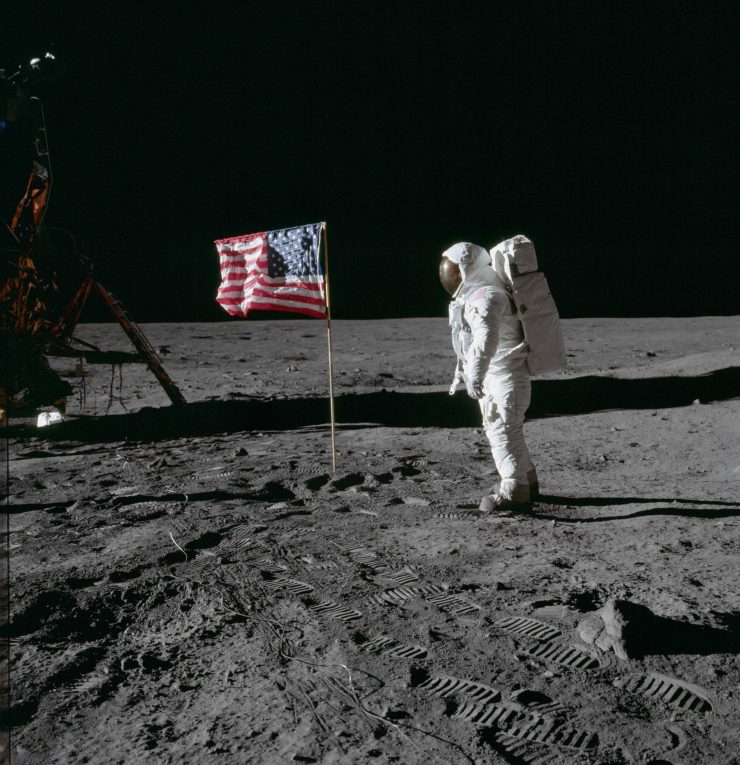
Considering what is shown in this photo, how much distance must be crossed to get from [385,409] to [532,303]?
268cm

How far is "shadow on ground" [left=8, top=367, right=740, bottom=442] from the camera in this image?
547cm

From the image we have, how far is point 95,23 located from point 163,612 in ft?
39.0

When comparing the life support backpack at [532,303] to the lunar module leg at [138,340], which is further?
the lunar module leg at [138,340]

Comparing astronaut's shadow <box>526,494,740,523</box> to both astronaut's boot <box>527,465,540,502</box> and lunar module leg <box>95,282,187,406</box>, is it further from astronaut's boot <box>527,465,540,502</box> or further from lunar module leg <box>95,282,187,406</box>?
lunar module leg <box>95,282,187,406</box>

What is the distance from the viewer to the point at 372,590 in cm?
267

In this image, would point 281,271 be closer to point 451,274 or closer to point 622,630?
point 451,274

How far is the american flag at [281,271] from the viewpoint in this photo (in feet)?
14.3

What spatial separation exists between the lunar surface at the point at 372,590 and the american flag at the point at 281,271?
3.22 feet

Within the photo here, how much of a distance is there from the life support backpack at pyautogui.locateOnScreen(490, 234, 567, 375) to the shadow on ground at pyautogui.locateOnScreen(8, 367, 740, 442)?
2.02 m

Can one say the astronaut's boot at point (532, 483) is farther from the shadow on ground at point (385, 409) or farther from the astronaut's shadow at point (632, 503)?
the shadow on ground at point (385, 409)

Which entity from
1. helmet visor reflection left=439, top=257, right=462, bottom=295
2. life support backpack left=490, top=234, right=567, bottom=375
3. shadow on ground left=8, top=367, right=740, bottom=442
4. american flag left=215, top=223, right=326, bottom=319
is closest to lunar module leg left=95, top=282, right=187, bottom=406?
shadow on ground left=8, top=367, right=740, bottom=442

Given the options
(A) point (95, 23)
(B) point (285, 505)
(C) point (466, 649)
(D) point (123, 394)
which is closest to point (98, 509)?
(B) point (285, 505)

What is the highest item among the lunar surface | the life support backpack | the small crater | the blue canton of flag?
the blue canton of flag

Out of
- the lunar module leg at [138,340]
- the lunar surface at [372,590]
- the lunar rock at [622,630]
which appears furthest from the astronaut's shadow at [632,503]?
the lunar module leg at [138,340]
